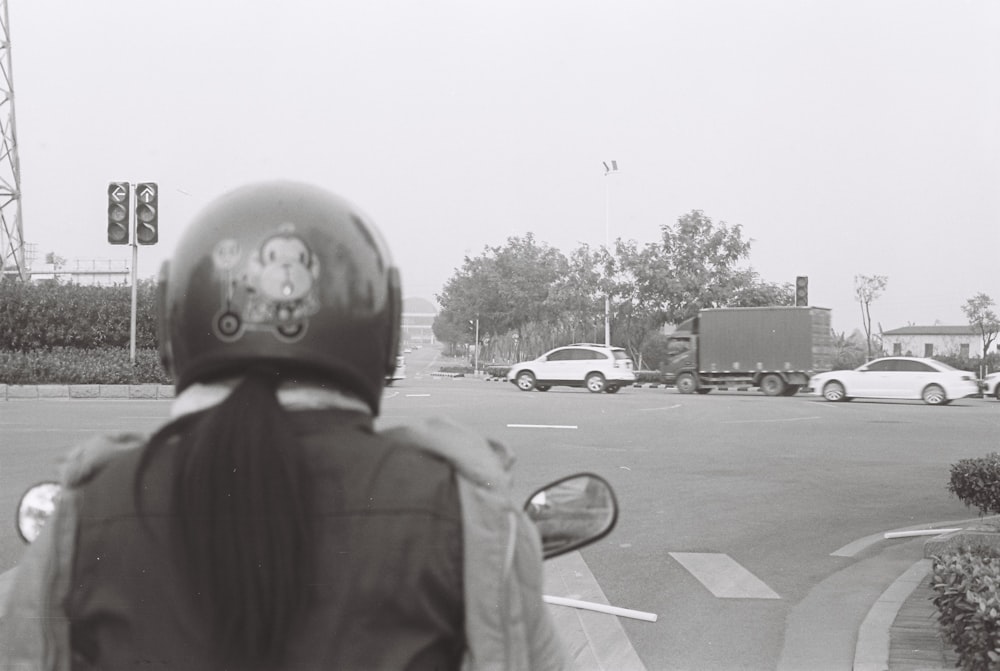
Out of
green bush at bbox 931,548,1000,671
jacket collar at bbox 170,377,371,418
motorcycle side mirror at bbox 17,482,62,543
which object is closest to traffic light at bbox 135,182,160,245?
motorcycle side mirror at bbox 17,482,62,543

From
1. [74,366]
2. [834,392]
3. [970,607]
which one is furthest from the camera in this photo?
[834,392]

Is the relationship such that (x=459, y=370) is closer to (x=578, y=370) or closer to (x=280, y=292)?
(x=578, y=370)

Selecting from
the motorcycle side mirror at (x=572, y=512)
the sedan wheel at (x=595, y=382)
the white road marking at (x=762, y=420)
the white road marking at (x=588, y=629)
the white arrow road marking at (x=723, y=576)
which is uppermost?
the motorcycle side mirror at (x=572, y=512)

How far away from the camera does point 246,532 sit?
105 cm

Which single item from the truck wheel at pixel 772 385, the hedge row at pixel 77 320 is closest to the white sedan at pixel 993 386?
the truck wheel at pixel 772 385

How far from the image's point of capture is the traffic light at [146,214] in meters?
2.85

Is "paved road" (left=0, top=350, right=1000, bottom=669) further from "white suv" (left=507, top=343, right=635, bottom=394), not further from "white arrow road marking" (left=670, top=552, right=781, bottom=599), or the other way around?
"white suv" (left=507, top=343, right=635, bottom=394)

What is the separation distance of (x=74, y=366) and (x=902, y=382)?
18525 millimetres

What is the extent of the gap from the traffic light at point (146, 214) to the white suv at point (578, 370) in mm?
23489

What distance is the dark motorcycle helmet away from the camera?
1.12m

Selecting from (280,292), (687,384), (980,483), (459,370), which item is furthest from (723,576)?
(459,370)

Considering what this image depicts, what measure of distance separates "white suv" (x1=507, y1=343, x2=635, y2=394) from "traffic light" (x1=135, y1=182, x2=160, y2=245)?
77.1 ft

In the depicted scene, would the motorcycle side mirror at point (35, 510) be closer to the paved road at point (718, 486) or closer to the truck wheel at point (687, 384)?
the paved road at point (718, 486)

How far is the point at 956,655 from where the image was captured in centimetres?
432
